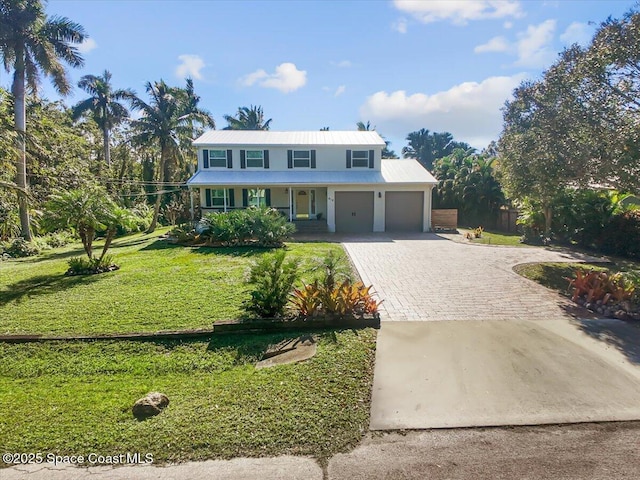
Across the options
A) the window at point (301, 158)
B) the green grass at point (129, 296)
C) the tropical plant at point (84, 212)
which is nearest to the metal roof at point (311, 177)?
the window at point (301, 158)

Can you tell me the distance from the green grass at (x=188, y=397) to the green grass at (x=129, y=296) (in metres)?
0.76

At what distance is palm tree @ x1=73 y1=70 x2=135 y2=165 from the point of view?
93.2ft

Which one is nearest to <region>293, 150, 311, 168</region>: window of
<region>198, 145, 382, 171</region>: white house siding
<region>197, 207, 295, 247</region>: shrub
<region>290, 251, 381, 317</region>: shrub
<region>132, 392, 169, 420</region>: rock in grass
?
<region>198, 145, 382, 171</region>: white house siding

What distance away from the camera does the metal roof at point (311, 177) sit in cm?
1930

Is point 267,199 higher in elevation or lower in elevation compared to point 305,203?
higher

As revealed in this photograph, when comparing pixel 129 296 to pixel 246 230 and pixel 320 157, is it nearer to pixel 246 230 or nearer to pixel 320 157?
pixel 246 230

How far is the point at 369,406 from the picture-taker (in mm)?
Result: 3715

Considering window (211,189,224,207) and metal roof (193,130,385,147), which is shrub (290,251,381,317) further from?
metal roof (193,130,385,147)

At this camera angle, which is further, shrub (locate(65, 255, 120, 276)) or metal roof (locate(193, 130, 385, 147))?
metal roof (locate(193, 130, 385, 147))

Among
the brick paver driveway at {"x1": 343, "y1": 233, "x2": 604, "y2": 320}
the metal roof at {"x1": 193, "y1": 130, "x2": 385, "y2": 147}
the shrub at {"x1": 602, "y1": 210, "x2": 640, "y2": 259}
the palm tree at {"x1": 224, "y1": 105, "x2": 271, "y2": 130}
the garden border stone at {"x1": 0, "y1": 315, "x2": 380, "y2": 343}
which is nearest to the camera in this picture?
the garden border stone at {"x1": 0, "y1": 315, "x2": 380, "y2": 343}

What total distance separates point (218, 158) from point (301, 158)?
4.97 metres

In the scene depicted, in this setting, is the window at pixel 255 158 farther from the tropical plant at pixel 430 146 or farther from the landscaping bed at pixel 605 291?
the tropical plant at pixel 430 146

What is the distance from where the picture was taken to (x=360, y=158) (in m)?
21.6

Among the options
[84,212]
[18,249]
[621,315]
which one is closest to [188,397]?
[621,315]
